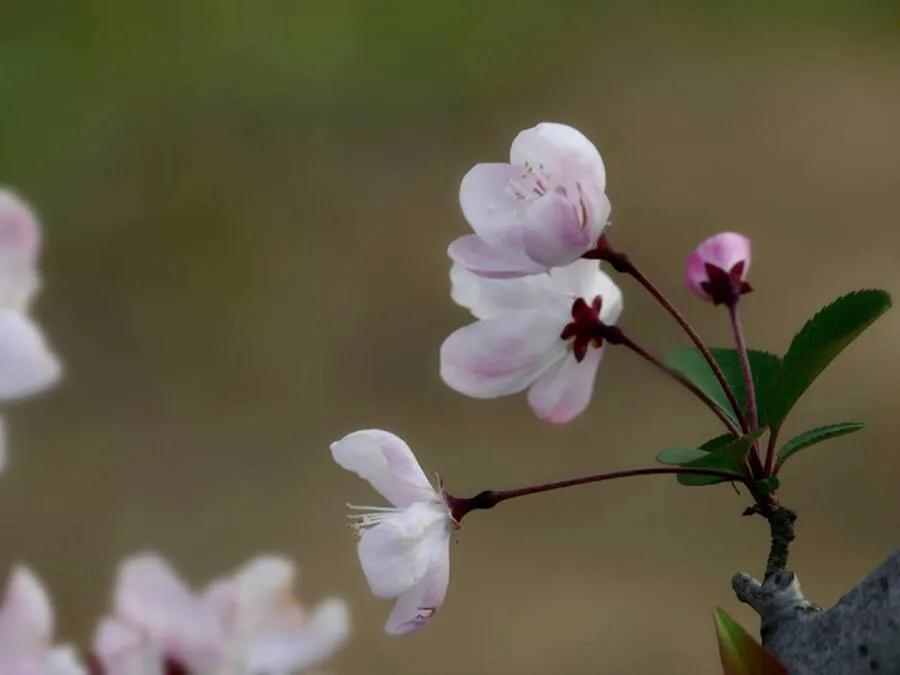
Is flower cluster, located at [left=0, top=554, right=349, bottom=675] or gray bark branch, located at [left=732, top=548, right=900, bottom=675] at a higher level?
flower cluster, located at [left=0, top=554, right=349, bottom=675]

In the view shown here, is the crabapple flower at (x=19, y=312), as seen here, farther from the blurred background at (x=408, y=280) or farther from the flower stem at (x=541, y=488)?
the blurred background at (x=408, y=280)

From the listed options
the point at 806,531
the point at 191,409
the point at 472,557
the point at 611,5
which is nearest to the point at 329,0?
the point at 611,5

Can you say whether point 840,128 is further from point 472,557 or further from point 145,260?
point 145,260

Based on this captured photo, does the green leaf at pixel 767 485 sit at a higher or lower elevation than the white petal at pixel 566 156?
lower

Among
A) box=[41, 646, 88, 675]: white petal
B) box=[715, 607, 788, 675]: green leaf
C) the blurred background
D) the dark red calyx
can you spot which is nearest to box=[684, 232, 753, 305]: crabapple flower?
the dark red calyx

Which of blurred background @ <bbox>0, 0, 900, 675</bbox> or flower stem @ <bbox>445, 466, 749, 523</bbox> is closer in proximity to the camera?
flower stem @ <bbox>445, 466, 749, 523</bbox>

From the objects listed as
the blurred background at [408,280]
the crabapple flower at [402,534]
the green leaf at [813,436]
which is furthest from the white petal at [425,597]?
the blurred background at [408,280]

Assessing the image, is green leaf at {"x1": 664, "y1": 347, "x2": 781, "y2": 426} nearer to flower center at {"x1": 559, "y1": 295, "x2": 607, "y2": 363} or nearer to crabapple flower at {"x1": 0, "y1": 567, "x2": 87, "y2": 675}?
flower center at {"x1": 559, "y1": 295, "x2": 607, "y2": 363}

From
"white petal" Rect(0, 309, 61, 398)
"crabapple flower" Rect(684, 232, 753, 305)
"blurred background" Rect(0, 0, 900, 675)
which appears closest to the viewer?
"white petal" Rect(0, 309, 61, 398)
